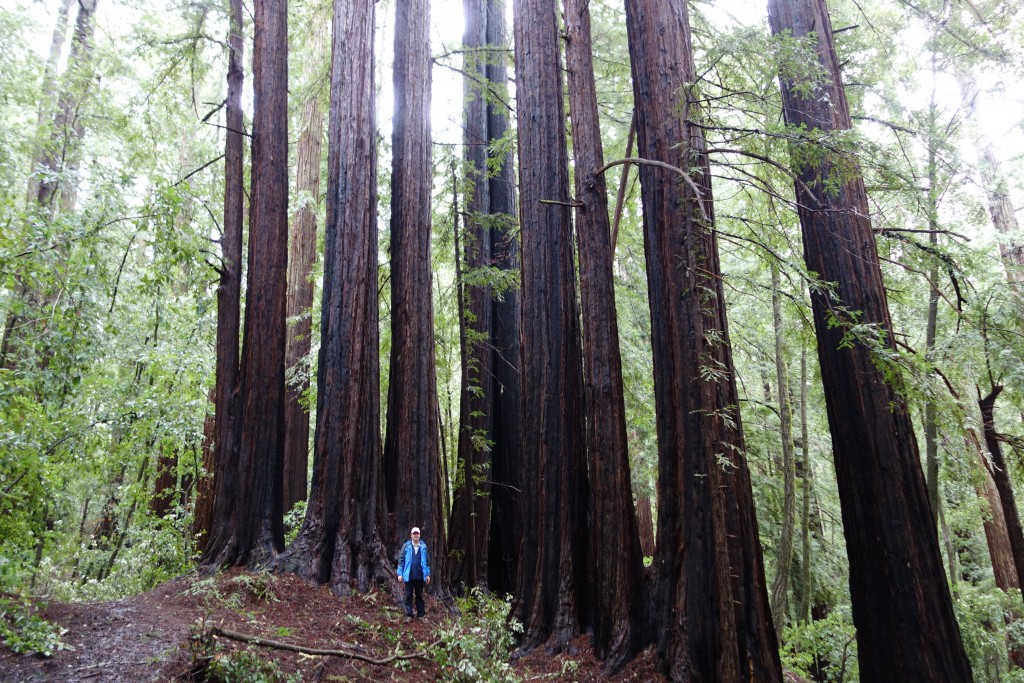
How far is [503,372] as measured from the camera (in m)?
10.3

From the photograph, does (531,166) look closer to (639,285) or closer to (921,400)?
(921,400)

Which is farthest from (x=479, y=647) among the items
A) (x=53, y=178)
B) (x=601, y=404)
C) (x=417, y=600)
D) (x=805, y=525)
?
(x=805, y=525)

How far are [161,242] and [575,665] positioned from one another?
6.42 metres

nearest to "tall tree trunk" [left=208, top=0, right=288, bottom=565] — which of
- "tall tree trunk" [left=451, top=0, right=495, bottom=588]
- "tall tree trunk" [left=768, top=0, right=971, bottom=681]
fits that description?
"tall tree trunk" [left=451, top=0, right=495, bottom=588]

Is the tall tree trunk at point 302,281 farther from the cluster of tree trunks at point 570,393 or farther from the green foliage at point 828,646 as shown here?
the green foliage at point 828,646

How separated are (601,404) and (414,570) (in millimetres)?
2737

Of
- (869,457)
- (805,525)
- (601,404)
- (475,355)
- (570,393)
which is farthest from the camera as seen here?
(805,525)

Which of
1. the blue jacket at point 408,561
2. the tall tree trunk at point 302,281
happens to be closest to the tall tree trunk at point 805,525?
the blue jacket at point 408,561

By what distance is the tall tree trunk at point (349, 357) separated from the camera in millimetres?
6883

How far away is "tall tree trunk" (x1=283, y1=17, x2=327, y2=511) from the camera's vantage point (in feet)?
38.9

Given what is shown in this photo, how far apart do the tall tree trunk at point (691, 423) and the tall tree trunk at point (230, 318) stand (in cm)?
498

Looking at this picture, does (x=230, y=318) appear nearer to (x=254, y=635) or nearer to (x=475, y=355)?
(x=475, y=355)

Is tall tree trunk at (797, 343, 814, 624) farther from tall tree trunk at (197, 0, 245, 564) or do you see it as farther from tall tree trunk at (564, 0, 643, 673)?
tall tree trunk at (197, 0, 245, 564)

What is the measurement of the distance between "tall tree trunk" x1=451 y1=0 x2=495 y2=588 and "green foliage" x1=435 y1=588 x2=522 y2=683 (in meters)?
2.01
